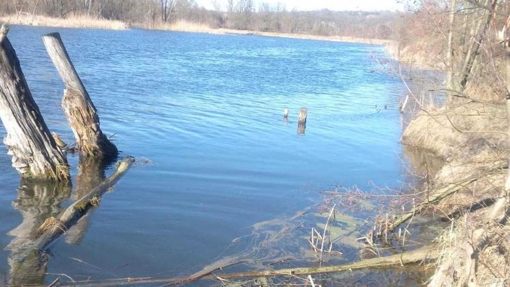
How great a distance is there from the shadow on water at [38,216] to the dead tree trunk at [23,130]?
28 centimetres

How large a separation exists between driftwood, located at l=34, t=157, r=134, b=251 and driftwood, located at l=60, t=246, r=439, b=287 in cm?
137

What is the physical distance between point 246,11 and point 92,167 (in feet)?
341

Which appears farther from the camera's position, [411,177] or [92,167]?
[411,177]

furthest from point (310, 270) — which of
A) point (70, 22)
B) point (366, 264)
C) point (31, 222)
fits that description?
point (70, 22)

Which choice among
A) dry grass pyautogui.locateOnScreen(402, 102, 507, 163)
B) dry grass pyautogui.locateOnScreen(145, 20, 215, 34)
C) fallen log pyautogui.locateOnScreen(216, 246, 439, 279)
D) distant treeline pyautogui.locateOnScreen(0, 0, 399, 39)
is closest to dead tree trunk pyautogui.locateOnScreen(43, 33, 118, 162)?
fallen log pyautogui.locateOnScreen(216, 246, 439, 279)

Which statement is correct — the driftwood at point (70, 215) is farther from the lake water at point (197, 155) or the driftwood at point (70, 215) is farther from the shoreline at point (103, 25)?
the shoreline at point (103, 25)

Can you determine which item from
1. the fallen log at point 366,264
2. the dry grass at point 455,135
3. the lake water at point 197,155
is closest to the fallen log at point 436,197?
the fallen log at point 366,264

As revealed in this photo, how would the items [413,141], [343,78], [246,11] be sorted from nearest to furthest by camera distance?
[413,141] < [343,78] < [246,11]

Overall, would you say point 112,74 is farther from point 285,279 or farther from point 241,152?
point 285,279

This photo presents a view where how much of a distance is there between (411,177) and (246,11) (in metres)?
103

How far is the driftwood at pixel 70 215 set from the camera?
26.3 ft

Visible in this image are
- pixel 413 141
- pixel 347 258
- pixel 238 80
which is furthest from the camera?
pixel 238 80

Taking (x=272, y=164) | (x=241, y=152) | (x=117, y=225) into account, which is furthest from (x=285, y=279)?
(x=241, y=152)

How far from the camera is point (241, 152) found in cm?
1450
